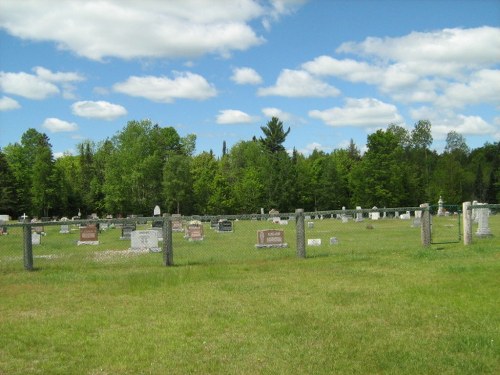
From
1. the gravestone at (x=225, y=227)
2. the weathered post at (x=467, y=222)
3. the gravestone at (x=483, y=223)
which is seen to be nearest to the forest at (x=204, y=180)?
the gravestone at (x=225, y=227)

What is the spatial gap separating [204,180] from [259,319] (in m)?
73.3

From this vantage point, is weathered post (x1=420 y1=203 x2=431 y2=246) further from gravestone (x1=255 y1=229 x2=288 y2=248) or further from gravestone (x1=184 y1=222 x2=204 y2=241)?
gravestone (x1=184 y1=222 x2=204 y2=241)

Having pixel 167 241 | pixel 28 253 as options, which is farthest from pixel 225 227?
pixel 28 253

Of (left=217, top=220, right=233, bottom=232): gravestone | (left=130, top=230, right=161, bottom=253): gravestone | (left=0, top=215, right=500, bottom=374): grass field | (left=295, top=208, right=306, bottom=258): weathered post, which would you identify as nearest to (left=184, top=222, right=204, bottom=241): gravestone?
(left=217, top=220, right=233, bottom=232): gravestone

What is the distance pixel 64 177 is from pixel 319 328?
7506 centimetres

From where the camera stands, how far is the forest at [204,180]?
73.1m

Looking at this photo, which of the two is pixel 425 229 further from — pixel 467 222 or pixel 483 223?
pixel 483 223

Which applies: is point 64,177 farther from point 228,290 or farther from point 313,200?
point 228,290

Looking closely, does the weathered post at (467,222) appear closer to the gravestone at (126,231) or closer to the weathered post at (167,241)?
the weathered post at (167,241)

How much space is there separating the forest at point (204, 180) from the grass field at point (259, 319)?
61.5 m

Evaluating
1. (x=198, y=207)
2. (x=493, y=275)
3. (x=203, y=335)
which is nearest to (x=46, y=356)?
(x=203, y=335)

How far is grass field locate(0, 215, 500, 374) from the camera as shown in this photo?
Result: 572 cm

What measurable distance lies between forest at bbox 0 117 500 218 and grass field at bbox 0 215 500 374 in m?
61.5

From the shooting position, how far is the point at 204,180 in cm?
8056
